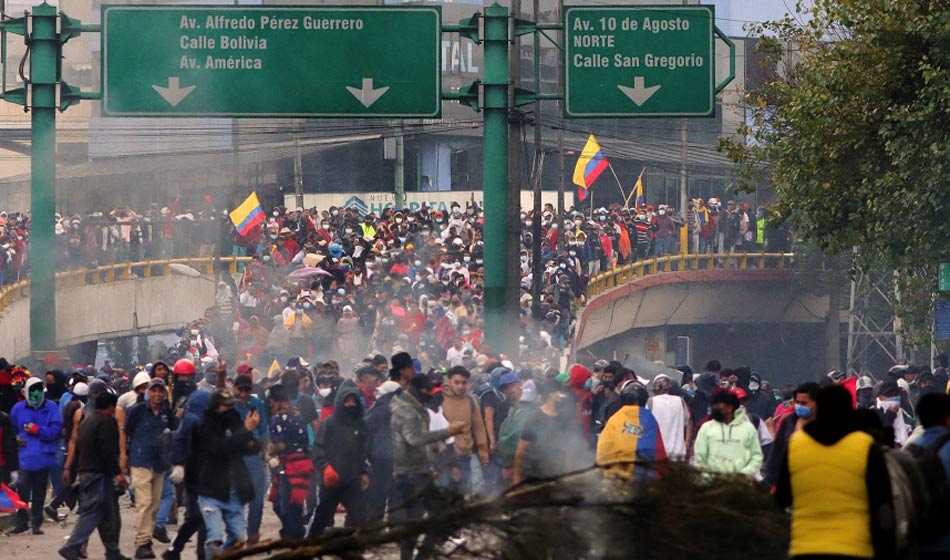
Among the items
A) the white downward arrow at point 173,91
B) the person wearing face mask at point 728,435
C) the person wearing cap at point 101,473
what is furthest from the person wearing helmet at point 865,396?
the person wearing cap at point 101,473

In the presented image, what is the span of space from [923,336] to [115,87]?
13384mm

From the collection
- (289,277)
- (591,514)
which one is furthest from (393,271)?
(591,514)

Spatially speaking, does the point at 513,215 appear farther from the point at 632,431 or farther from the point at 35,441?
the point at 632,431

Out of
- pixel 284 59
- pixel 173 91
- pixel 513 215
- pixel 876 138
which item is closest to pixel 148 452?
pixel 173 91

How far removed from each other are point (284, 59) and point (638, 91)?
3.67 metres

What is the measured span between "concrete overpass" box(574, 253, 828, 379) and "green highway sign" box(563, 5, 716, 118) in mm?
24018

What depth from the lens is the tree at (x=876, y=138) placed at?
730 inches

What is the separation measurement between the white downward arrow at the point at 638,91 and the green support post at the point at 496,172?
1287 mm

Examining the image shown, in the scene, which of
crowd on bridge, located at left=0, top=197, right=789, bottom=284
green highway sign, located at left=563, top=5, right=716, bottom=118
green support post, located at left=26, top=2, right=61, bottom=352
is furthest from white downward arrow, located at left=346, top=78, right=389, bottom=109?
crowd on bridge, located at left=0, top=197, right=789, bottom=284

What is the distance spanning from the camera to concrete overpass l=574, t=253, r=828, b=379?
46.9 meters

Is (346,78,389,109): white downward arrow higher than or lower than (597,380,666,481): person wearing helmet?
higher

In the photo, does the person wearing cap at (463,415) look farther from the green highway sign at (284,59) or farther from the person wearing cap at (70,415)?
the green highway sign at (284,59)

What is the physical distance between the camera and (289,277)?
32531 millimetres

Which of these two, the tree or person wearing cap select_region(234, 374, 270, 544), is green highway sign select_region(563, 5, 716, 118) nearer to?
the tree
